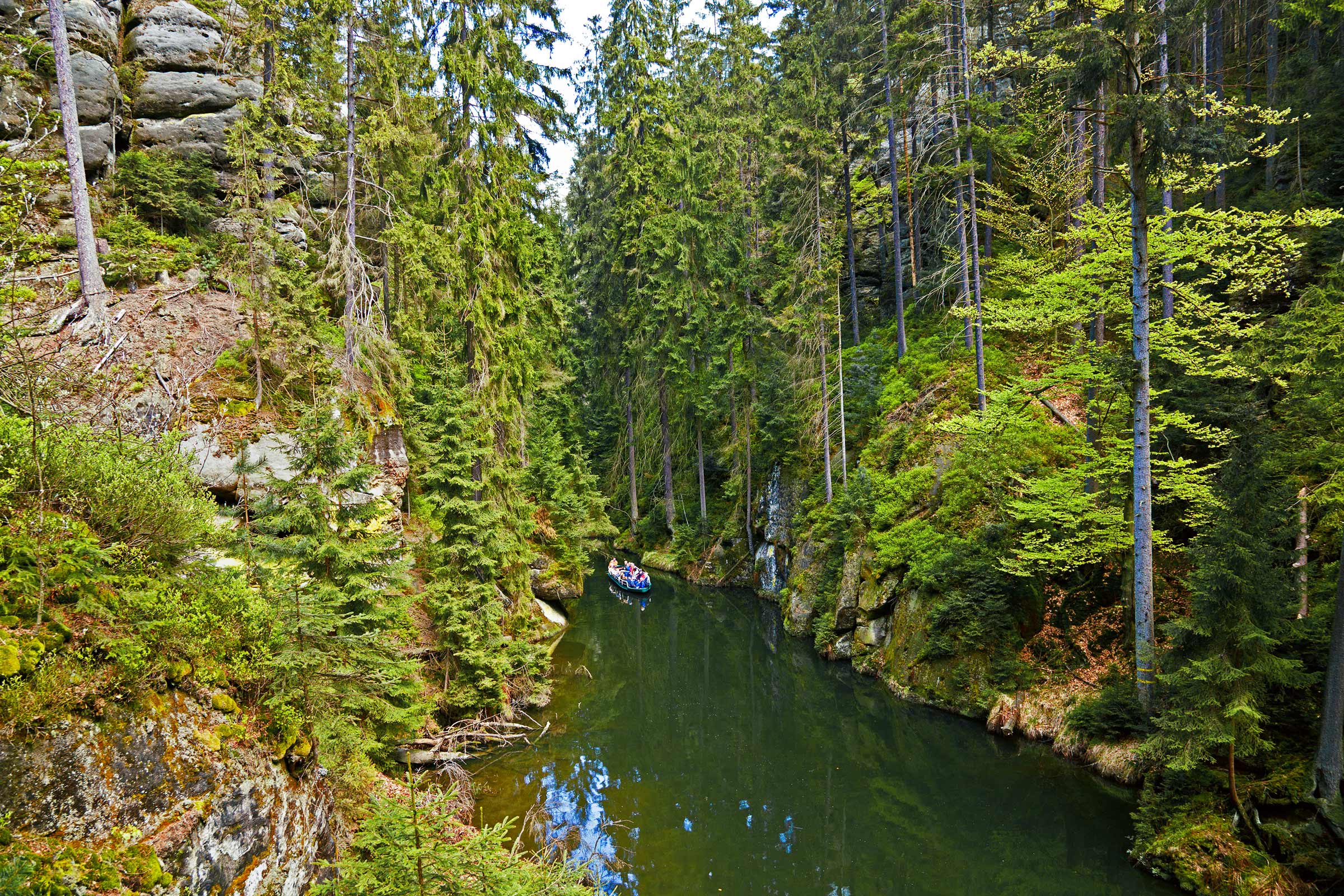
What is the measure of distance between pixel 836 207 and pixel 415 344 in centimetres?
1483

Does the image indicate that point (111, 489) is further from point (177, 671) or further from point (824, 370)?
point (824, 370)

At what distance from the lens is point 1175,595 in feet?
38.6

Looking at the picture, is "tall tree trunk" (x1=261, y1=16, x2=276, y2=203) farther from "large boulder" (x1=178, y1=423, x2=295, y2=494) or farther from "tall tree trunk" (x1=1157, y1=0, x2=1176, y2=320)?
"tall tree trunk" (x1=1157, y1=0, x2=1176, y2=320)

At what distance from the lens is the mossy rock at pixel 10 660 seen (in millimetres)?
3688

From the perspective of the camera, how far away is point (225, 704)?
16.2 ft

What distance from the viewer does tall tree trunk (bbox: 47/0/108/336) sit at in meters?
10.4

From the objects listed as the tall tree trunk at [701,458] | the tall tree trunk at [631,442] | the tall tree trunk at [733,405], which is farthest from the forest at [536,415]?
the tall tree trunk at [631,442]

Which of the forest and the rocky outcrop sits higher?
the forest

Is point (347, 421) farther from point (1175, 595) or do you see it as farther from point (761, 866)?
point (1175, 595)

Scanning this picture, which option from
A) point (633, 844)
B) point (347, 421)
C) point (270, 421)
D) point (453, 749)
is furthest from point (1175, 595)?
point (270, 421)

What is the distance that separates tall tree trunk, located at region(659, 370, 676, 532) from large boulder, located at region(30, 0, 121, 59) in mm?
20327

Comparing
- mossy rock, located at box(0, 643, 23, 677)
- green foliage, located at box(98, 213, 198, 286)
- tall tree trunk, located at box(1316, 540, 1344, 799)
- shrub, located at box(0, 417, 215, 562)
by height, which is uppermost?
green foliage, located at box(98, 213, 198, 286)

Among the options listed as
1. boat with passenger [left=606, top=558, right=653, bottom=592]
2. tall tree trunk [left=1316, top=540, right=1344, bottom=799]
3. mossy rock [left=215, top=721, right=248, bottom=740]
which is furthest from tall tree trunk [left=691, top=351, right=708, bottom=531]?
mossy rock [left=215, top=721, right=248, bottom=740]

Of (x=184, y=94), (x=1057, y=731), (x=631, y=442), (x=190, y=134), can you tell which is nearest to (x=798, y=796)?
(x=1057, y=731)
